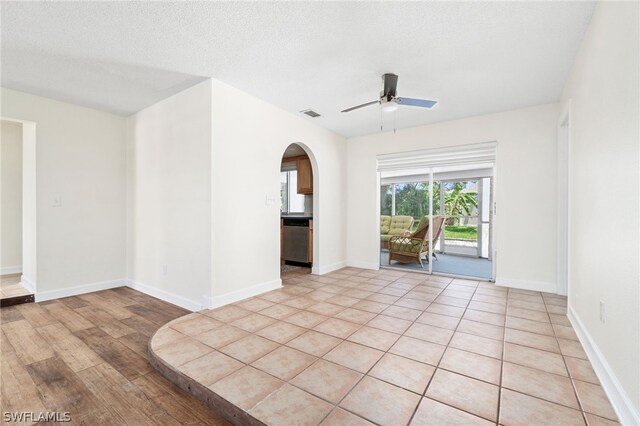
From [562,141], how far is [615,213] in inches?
97.6

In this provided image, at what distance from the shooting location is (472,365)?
190 centimetres

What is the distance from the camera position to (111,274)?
4.07m

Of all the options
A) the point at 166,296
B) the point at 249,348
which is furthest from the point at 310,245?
the point at 249,348

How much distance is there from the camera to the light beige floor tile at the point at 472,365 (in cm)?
178

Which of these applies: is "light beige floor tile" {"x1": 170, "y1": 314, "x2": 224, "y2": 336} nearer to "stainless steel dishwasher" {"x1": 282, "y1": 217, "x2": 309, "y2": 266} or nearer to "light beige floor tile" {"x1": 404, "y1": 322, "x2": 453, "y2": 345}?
"light beige floor tile" {"x1": 404, "y1": 322, "x2": 453, "y2": 345}

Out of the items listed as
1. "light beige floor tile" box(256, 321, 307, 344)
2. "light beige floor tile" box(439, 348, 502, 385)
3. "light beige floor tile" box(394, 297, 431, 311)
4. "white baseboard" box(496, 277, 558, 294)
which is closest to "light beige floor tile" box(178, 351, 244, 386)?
"light beige floor tile" box(256, 321, 307, 344)

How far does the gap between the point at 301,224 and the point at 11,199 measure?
4.75 m

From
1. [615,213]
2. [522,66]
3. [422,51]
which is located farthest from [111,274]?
[522,66]

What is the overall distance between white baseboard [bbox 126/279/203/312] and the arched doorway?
1.92m

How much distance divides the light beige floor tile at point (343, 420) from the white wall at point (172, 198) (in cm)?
203

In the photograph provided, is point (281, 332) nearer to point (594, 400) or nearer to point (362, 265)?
point (594, 400)

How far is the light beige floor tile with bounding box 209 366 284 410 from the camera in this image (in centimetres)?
156

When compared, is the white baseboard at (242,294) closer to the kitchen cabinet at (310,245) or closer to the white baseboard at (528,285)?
the kitchen cabinet at (310,245)

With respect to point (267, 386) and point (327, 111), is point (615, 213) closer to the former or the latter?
point (267, 386)
